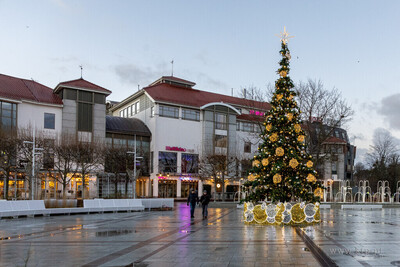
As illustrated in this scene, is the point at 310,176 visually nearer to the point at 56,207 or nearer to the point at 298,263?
the point at 298,263

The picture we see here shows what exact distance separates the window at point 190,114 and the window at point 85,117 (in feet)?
43.0

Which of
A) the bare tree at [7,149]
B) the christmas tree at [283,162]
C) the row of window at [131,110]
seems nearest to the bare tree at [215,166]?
the row of window at [131,110]

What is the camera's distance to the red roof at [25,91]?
45125 mm

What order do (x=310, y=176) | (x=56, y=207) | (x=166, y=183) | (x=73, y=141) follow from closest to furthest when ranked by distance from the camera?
(x=310, y=176)
(x=56, y=207)
(x=73, y=141)
(x=166, y=183)

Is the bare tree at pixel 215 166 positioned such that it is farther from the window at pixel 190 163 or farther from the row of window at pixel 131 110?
the row of window at pixel 131 110

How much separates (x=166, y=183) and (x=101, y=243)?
44.2 metres

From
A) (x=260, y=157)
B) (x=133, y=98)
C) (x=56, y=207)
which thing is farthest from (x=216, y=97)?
(x=260, y=157)

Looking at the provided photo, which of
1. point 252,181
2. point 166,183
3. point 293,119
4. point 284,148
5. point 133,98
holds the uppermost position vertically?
point 133,98

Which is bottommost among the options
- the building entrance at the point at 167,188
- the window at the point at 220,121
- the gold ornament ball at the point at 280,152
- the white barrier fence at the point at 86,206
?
the building entrance at the point at 167,188

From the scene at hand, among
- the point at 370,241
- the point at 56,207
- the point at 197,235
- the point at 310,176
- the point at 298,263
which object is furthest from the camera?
the point at 56,207

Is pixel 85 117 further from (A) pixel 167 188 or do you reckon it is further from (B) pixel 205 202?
(B) pixel 205 202

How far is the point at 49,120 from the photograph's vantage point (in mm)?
47531

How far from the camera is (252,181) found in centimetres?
1998

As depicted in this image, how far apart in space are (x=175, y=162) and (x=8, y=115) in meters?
21.3
